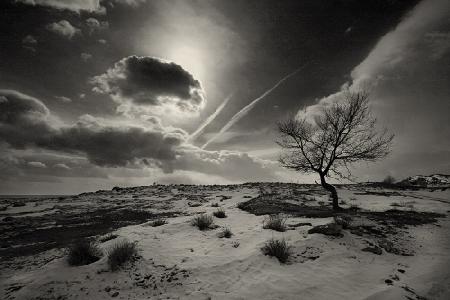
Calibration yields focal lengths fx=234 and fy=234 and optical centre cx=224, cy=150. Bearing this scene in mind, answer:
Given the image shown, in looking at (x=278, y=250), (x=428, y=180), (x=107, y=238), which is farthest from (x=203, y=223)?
(x=428, y=180)

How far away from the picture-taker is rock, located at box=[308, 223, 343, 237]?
785cm

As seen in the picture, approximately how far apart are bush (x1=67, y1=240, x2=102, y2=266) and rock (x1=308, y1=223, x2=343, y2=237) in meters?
7.00

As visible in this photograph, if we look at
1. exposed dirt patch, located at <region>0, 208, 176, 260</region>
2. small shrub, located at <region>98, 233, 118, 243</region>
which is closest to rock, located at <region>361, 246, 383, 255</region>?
small shrub, located at <region>98, 233, 118, 243</region>

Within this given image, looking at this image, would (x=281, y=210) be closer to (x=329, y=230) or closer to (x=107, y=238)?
(x=329, y=230)

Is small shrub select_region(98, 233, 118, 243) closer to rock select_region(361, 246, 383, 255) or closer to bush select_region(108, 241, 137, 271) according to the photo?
bush select_region(108, 241, 137, 271)

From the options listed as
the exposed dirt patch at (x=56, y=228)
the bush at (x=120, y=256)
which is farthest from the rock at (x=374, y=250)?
the exposed dirt patch at (x=56, y=228)

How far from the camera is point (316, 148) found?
14.6 meters

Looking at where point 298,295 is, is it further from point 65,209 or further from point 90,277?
point 65,209

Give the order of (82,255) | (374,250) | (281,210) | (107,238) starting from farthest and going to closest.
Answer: (281,210) < (107,238) < (374,250) < (82,255)

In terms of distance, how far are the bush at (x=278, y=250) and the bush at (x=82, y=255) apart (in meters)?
5.07

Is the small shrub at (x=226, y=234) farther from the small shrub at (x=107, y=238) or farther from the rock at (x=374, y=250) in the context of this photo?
the rock at (x=374, y=250)

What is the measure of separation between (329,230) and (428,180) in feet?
112

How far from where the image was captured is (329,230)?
7.93 meters

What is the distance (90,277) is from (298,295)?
5194 millimetres
